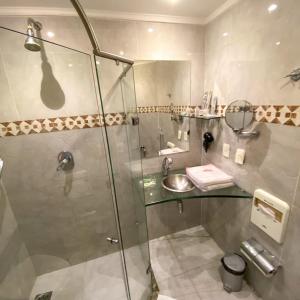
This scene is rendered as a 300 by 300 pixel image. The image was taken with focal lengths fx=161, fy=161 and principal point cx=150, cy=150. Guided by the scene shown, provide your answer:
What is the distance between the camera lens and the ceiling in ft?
3.53

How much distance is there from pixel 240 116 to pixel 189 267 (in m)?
1.49

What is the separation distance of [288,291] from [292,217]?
0.53 meters

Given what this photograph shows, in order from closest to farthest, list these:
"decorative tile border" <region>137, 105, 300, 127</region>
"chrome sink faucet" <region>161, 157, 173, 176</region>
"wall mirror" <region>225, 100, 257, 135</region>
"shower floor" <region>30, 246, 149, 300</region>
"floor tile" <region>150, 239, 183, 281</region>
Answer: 1. "decorative tile border" <region>137, 105, 300, 127</region>
2. "wall mirror" <region>225, 100, 257, 135</region>
3. "shower floor" <region>30, 246, 149, 300</region>
4. "floor tile" <region>150, 239, 183, 281</region>
5. "chrome sink faucet" <region>161, 157, 173, 176</region>

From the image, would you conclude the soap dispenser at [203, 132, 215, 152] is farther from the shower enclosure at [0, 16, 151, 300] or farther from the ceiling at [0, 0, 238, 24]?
the ceiling at [0, 0, 238, 24]

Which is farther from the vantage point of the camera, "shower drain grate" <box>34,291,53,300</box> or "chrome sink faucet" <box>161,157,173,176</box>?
"chrome sink faucet" <box>161,157,173,176</box>

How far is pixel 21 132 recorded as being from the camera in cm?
126

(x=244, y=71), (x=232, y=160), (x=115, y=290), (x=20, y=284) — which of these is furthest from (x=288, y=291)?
(x=20, y=284)

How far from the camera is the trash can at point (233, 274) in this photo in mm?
1307

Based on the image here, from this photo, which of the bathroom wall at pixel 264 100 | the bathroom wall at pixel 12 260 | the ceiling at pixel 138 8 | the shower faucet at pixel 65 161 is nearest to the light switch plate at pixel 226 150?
the bathroom wall at pixel 264 100

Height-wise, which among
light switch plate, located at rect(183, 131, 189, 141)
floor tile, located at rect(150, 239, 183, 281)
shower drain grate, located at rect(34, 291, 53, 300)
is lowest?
floor tile, located at rect(150, 239, 183, 281)

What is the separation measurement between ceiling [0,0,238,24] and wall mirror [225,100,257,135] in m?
0.73

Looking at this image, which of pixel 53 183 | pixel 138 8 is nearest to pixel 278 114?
pixel 138 8

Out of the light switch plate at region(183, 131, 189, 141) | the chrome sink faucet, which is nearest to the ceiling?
the light switch plate at region(183, 131, 189, 141)

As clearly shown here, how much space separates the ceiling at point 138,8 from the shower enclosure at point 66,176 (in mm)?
202
